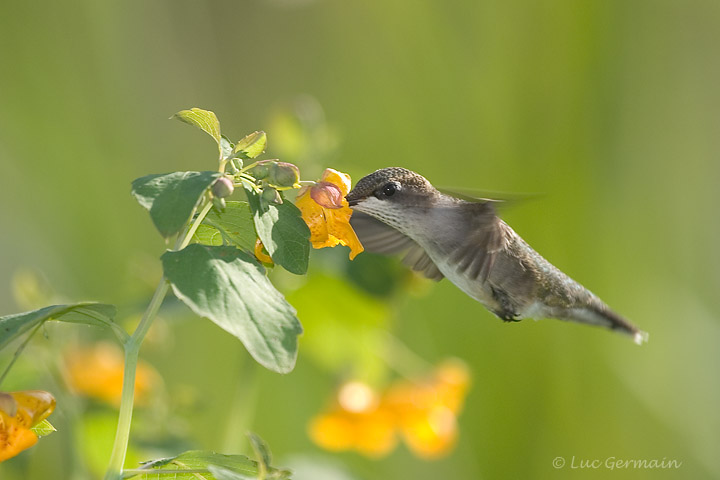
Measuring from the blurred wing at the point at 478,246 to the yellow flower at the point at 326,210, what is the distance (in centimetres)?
22

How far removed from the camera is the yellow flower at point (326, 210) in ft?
3.73

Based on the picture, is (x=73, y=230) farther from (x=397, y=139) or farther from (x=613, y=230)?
(x=613, y=230)

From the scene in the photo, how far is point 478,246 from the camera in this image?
1.35 m

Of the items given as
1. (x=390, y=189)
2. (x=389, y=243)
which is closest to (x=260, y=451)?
(x=390, y=189)

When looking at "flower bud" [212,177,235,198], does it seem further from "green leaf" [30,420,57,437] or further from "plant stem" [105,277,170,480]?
"green leaf" [30,420,57,437]

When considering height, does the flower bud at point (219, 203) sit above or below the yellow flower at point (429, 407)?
above

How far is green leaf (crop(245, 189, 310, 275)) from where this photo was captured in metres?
0.99

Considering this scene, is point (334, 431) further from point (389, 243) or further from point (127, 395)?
point (127, 395)

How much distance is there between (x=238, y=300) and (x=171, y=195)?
0.44ft

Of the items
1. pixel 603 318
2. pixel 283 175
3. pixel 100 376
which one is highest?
pixel 283 175

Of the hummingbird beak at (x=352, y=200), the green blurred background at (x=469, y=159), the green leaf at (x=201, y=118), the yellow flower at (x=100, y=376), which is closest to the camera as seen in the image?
the green leaf at (x=201, y=118)

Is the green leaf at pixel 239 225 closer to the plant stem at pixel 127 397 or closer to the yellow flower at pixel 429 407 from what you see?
the plant stem at pixel 127 397

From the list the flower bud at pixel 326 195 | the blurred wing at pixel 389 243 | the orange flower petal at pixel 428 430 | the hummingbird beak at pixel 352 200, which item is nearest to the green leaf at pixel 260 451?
the flower bud at pixel 326 195

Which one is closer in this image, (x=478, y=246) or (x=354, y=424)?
(x=478, y=246)
